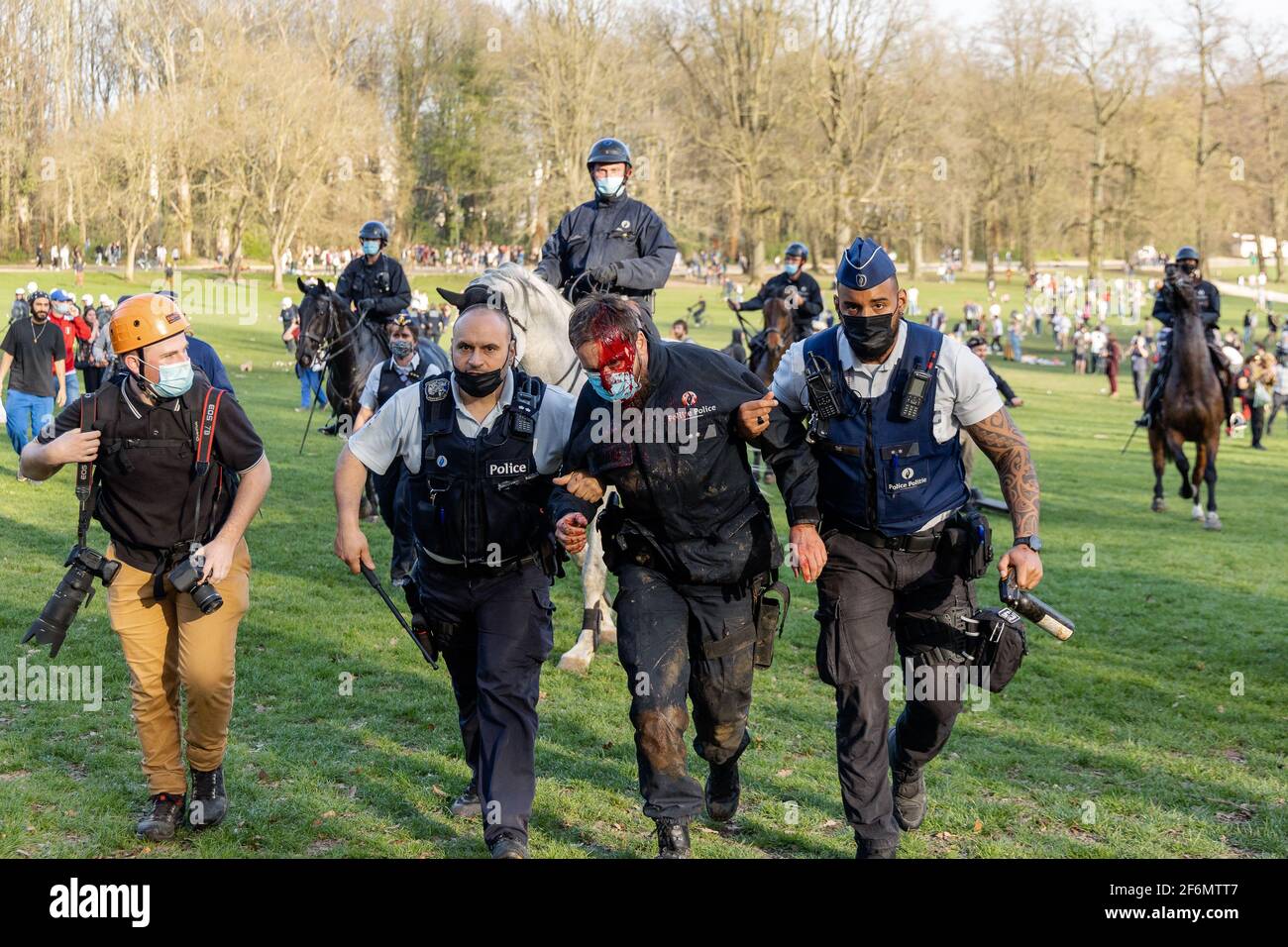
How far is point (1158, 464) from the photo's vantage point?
14.9 meters

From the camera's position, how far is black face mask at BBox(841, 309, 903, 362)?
4.89 m

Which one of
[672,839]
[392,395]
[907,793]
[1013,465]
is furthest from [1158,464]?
[672,839]

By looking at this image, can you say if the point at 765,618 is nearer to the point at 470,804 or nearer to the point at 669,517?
the point at 669,517

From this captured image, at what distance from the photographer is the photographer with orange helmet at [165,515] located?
4.93m

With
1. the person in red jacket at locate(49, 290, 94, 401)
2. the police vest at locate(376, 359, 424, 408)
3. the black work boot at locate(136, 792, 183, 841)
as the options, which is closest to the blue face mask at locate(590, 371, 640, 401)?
the black work boot at locate(136, 792, 183, 841)

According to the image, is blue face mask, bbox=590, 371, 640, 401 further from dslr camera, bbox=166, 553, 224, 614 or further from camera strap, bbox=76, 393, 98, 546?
camera strap, bbox=76, 393, 98, 546

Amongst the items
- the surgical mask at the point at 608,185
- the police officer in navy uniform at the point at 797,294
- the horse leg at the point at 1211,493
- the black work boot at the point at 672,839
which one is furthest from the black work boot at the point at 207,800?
the horse leg at the point at 1211,493

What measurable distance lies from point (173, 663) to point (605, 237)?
14.5 feet

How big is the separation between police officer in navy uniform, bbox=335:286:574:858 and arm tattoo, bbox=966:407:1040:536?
1.63 meters

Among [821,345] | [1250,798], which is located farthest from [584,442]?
[1250,798]

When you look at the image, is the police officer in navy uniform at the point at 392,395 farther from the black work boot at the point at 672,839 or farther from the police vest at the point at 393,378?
the black work boot at the point at 672,839

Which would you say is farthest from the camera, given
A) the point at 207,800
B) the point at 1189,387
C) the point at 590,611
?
the point at 1189,387

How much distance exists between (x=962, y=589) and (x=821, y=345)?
1088mm
